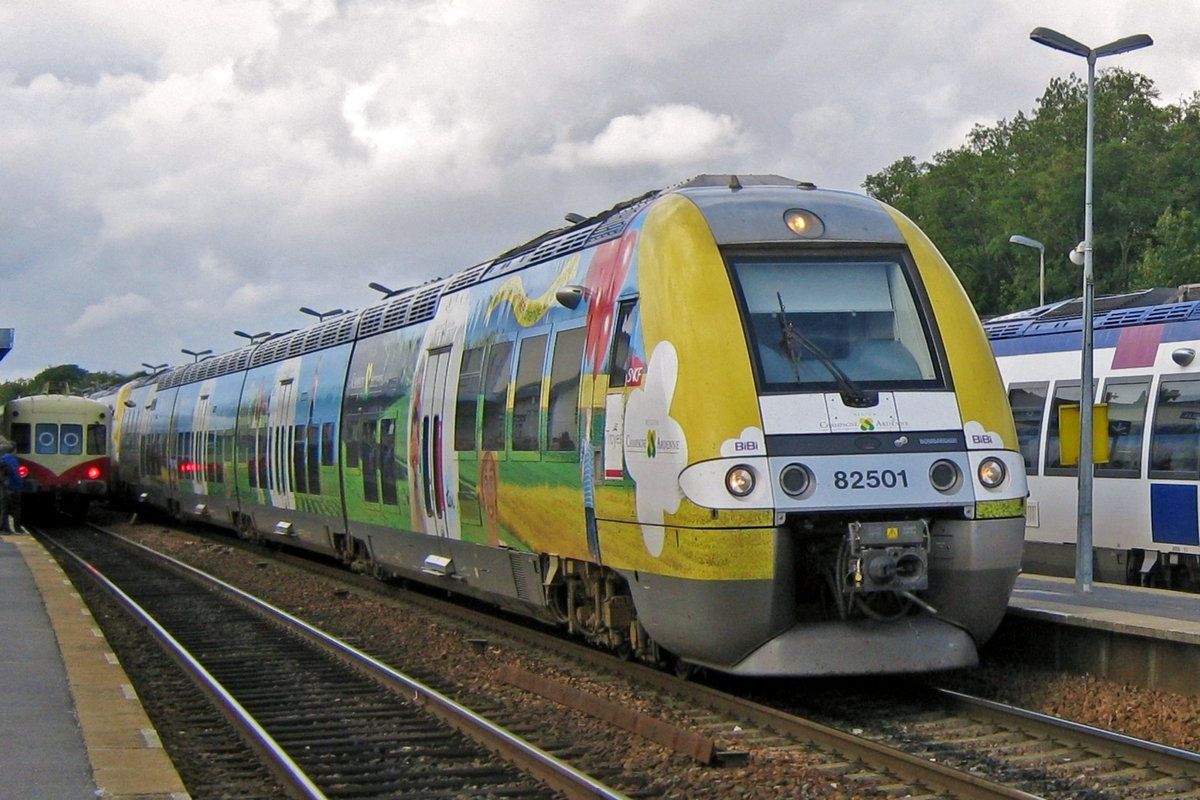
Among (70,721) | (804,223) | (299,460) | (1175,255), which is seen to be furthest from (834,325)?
(1175,255)

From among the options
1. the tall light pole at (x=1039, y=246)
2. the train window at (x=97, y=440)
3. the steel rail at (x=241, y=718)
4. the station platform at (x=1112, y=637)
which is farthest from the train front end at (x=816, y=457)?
the train window at (x=97, y=440)

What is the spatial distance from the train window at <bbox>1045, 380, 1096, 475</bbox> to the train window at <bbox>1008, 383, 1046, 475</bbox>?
0.16 m

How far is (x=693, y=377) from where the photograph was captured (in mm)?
8969

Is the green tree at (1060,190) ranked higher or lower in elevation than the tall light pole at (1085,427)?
higher

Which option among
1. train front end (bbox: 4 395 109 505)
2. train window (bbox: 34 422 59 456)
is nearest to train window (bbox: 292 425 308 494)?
train front end (bbox: 4 395 109 505)

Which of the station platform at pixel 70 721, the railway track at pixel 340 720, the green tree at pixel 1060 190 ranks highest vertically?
the green tree at pixel 1060 190

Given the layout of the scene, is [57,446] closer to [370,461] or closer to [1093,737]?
[370,461]

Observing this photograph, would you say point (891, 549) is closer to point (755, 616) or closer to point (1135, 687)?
point (755, 616)

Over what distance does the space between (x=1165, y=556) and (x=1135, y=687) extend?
5.97 meters

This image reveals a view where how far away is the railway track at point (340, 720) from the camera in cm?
784

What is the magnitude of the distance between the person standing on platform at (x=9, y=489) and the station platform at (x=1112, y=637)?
24.0 meters

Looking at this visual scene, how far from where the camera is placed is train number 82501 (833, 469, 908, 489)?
A: 875cm

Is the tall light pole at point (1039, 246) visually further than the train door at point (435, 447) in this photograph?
Yes

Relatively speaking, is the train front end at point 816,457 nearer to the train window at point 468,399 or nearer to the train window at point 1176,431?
the train window at point 468,399
